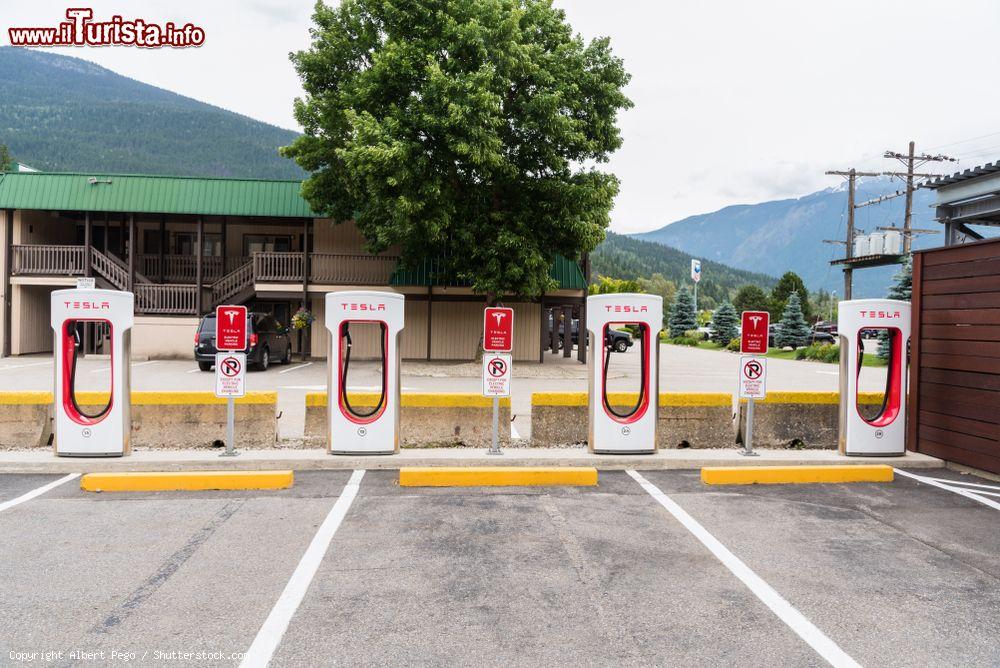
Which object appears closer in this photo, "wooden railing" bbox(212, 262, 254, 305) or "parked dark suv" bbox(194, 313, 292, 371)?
"parked dark suv" bbox(194, 313, 292, 371)

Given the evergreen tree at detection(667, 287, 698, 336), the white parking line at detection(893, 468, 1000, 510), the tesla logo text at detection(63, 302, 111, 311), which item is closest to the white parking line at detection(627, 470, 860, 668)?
the white parking line at detection(893, 468, 1000, 510)

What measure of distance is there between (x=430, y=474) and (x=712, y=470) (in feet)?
10.3

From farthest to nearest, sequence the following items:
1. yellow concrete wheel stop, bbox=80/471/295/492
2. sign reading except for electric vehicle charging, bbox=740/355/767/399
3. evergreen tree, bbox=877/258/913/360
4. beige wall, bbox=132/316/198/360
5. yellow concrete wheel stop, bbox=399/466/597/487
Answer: evergreen tree, bbox=877/258/913/360 < beige wall, bbox=132/316/198/360 < sign reading except for electric vehicle charging, bbox=740/355/767/399 < yellow concrete wheel stop, bbox=399/466/597/487 < yellow concrete wheel stop, bbox=80/471/295/492

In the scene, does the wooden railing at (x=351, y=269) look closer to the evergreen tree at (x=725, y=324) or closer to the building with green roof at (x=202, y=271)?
the building with green roof at (x=202, y=271)

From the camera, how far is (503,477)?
714 cm

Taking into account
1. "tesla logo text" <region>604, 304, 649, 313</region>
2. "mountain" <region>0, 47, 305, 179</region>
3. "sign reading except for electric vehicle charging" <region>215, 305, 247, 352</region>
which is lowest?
"sign reading except for electric vehicle charging" <region>215, 305, 247, 352</region>

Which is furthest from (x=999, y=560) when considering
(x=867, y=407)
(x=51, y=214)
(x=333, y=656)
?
(x=51, y=214)

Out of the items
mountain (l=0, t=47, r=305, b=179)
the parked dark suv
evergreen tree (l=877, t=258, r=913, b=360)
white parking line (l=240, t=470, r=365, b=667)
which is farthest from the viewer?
mountain (l=0, t=47, r=305, b=179)

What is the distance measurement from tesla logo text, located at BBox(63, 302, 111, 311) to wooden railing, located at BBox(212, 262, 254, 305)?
56.1 ft

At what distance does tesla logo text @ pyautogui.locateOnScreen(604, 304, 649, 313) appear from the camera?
790 centimetres

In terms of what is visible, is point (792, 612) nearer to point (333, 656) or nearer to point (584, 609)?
point (584, 609)

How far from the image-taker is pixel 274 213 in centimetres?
2405

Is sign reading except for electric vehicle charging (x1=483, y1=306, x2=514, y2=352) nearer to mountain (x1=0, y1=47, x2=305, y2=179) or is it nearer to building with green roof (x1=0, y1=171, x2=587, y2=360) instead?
building with green roof (x1=0, y1=171, x2=587, y2=360)

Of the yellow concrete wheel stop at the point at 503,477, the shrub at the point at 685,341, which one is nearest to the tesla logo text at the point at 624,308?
the yellow concrete wheel stop at the point at 503,477
